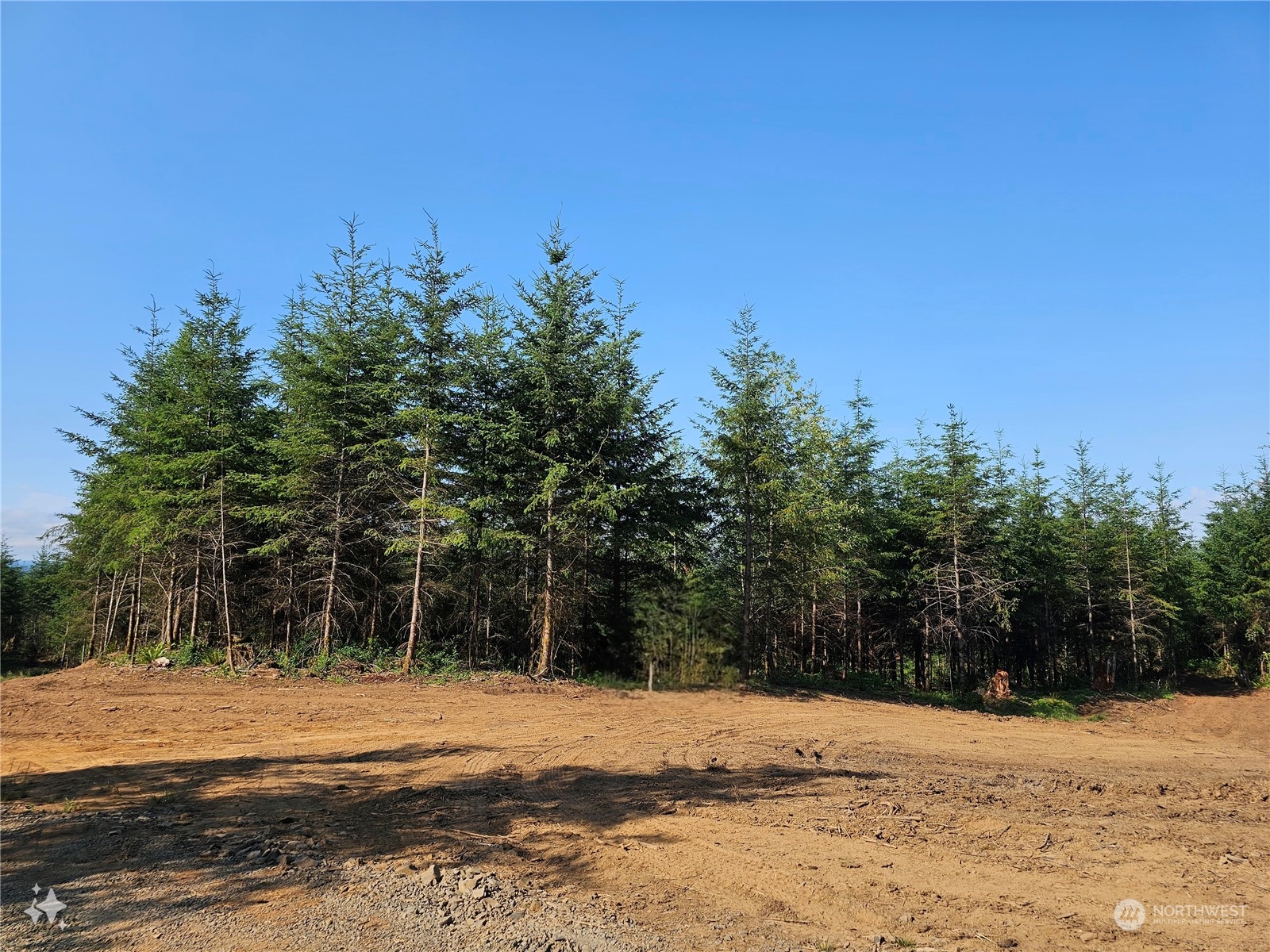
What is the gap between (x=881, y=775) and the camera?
33.4ft

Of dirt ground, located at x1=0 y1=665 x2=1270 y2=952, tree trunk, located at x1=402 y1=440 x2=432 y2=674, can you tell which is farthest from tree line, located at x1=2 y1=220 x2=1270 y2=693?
dirt ground, located at x1=0 y1=665 x2=1270 y2=952

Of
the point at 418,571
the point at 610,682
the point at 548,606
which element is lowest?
the point at 610,682

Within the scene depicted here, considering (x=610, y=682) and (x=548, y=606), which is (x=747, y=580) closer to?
(x=610, y=682)

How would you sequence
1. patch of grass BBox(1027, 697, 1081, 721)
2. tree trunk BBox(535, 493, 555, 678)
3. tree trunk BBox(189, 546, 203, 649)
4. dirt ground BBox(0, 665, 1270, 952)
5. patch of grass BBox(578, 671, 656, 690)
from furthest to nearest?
patch of grass BBox(1027, 697, 1081, 721) → tree trunk BBox(189, 546, 203, 649) → patch of grass BBox(578, 671, 656, 690) → tree trunk BBox(535, 493, 555, 678) → dirt ground BBox(0, 665, 1270, 952)

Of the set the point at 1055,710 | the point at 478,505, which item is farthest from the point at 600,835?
the point at 1055,710

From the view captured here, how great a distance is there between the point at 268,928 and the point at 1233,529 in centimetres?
4806

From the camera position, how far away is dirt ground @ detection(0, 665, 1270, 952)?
206 inches

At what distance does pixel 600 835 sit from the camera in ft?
23.8

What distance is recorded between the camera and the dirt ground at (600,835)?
523 centimetres

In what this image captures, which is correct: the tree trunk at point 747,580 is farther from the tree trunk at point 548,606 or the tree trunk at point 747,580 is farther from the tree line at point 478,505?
the tree trunk at point 548,606

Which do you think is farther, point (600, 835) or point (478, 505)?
point (478, 505)

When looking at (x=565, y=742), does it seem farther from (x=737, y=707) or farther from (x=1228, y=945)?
(x=1228, y=945)

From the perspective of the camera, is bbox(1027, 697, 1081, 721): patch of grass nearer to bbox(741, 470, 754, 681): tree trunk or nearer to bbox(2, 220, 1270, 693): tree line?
bbox(2, 220, 1270, 693): tree line

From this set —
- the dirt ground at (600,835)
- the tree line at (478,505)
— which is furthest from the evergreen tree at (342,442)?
the dirt ground at (600,835)
